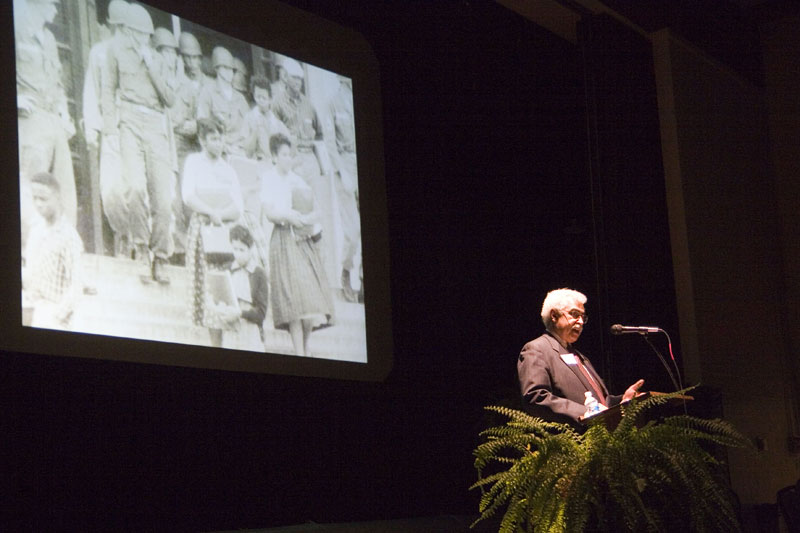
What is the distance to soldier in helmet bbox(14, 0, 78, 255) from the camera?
119 inches

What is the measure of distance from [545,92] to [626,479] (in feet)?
12.1

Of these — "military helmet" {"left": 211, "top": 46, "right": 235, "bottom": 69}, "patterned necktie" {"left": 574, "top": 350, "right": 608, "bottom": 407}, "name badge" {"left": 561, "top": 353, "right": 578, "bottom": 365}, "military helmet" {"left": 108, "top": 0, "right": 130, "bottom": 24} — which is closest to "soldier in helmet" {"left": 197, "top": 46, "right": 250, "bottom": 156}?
"military helmet" {"left": 211, "top": 46, "right": 235, "bottom": 69}

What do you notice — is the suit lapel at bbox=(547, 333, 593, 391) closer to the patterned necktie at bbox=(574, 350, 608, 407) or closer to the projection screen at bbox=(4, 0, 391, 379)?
the patterned necktie at bbox=(574, 350, 608, 407)

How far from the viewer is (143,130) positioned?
3.36 metres

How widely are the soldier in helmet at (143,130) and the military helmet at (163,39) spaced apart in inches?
1.1

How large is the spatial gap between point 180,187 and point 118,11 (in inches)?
25.3

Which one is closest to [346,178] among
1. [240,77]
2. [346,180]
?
[346,180]

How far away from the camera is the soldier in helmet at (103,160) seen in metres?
3.19

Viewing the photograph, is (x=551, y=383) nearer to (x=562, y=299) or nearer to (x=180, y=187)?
(x=562, y=299)

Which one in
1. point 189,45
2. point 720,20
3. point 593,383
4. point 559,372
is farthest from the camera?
point 720,20

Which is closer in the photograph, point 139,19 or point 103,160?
point 103,160

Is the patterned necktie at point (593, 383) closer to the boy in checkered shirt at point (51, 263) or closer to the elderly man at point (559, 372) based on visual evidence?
the elderly man at point (559, 372)

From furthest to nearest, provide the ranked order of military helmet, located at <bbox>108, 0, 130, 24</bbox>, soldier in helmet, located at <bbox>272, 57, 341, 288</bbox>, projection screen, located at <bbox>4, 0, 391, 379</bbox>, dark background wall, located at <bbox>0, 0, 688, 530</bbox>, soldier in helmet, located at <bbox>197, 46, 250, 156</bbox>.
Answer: soldier in helmet, located at <bbox>272, 57, 341, 288</bbox> → soldier in helmet, located at <bbox>197, 46, 250, 156</bbox> → military helmet, located at <bbox>108, 0, 130, 24</bbox> → dark background wall, located at <bbox>0, 0, 688, 530</bbox> → projection screen, located at <bbox>4, 0, 391, 379</bbox>

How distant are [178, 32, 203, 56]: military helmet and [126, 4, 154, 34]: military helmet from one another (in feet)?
0.43
